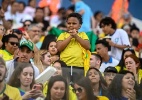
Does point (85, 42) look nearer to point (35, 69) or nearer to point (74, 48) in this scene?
point (74, 48)

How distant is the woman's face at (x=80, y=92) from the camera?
1109 cm

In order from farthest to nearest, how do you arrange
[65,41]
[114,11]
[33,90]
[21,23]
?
[114,11] < [21,23] < [65,41] < [33,90]

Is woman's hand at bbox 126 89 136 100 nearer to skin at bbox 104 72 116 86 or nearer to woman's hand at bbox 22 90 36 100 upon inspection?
skin at bbox 104 72 116 86

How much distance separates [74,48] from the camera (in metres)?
12.9

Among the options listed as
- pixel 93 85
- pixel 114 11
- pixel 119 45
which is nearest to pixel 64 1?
pixel 114 11

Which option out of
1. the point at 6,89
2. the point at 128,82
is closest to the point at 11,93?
the point at 6,89

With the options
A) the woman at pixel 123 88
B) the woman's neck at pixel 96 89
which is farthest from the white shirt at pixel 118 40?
the woman's neck at pixel 96 89

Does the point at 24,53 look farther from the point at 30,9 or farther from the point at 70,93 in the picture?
the point at 30,9

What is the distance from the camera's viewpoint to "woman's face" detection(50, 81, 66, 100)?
10.8 metres

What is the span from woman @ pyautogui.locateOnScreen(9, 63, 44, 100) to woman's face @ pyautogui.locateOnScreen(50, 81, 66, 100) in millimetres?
169

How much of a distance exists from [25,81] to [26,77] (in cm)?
6

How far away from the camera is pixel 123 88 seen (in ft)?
38.1

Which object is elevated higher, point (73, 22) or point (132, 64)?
point (73, 22)

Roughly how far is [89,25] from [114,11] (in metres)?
2.96
